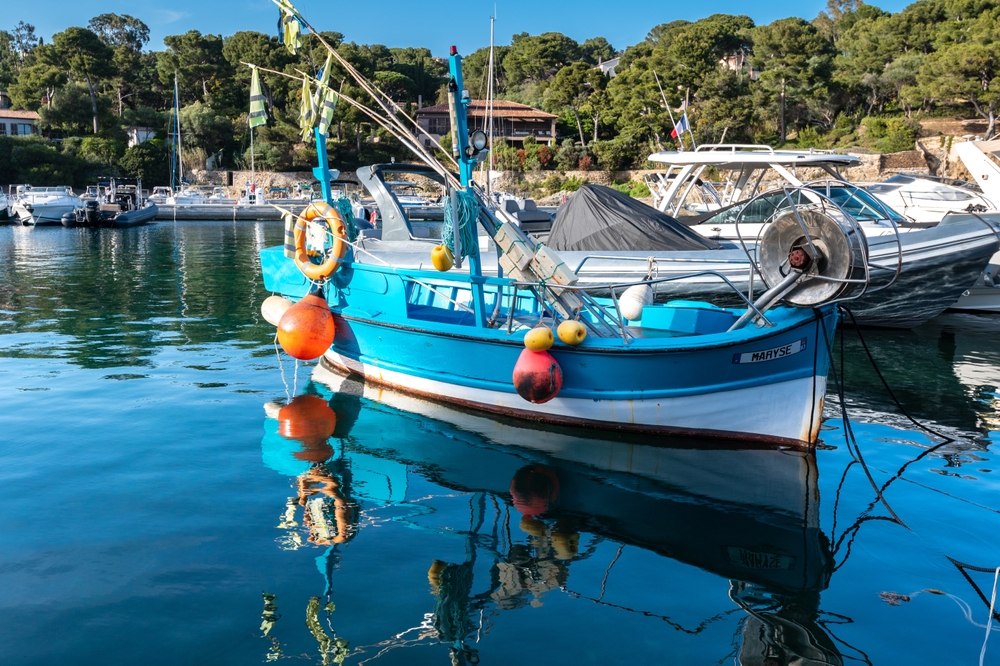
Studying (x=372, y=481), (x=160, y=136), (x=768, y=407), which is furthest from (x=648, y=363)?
(x=160, y=136)

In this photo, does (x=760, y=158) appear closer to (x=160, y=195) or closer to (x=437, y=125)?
(x=160, y=195)

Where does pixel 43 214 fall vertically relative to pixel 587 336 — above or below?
above

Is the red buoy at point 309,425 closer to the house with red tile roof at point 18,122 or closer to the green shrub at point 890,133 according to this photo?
the green shrub at point 890,133

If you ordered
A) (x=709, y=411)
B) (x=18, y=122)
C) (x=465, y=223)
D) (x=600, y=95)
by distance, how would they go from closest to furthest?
(x=709, y=411), (x=465, y=223), (x=600, y=95), (x=18, y=122)

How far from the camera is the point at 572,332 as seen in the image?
7.43 m

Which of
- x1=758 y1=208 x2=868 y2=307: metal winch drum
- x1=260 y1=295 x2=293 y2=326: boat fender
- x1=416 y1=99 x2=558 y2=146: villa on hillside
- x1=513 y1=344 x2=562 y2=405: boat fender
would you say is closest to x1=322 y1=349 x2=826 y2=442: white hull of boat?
x1=513 y1=344 x2=562 y2=405: boat fender

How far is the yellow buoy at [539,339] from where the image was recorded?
745cm

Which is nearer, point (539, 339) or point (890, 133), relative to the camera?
point (539, 339)

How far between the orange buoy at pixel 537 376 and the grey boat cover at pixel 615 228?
675 cm

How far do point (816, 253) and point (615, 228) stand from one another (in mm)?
7750

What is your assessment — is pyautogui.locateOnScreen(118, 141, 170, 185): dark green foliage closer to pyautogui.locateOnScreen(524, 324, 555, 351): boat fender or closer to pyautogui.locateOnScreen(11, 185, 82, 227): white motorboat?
pyautogui.locateOnScreen(11, 185, 82, 227): white motorboat

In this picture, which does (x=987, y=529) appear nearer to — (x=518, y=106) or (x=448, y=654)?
(x=448, y=654)

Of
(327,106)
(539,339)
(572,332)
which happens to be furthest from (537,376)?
(327,106)

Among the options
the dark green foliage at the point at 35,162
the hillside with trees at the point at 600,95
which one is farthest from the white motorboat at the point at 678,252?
the dark green foliage at the point at 35,162
